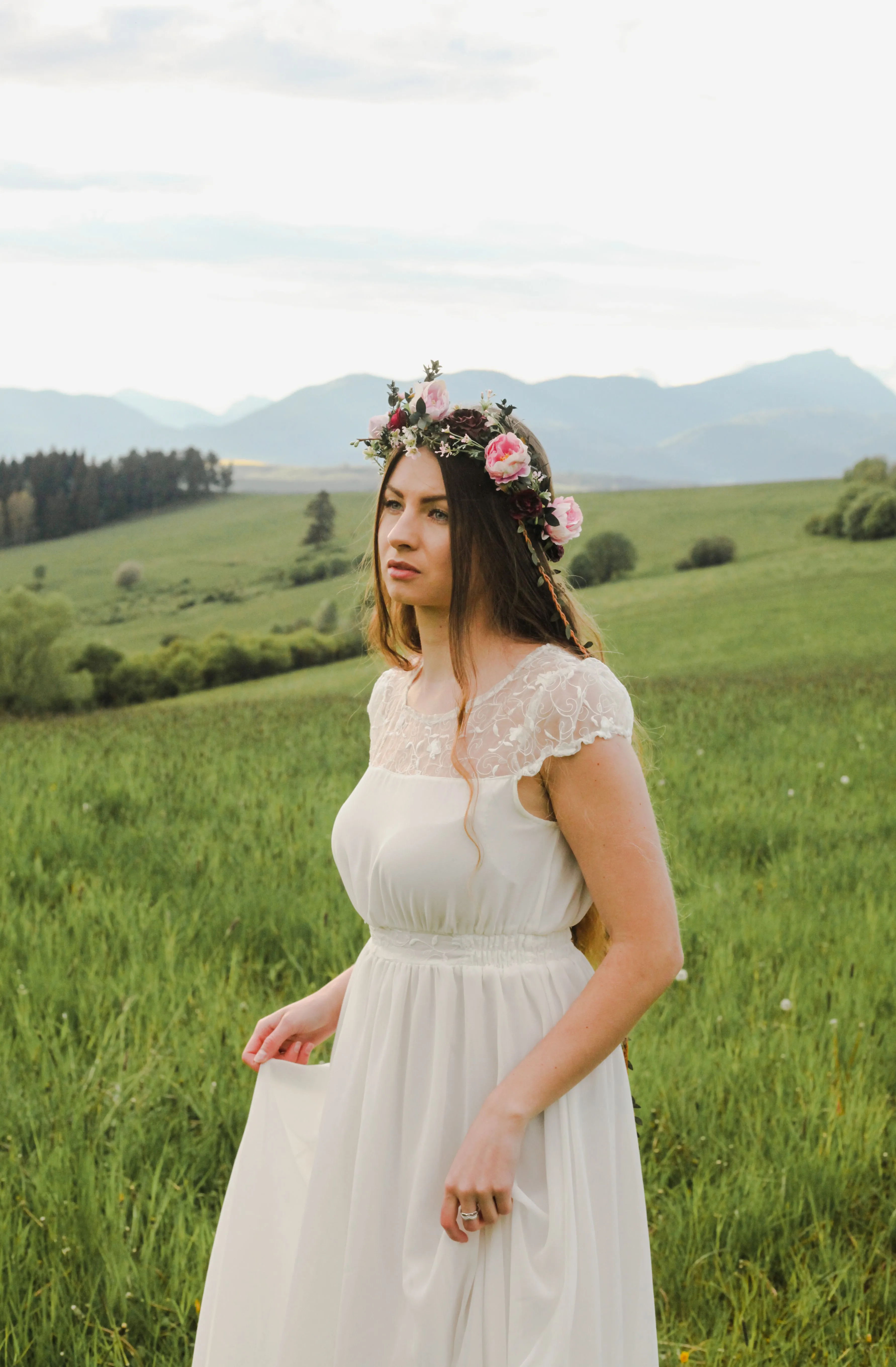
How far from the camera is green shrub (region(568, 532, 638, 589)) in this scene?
23.6 metres

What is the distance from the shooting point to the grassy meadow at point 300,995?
8.80ft

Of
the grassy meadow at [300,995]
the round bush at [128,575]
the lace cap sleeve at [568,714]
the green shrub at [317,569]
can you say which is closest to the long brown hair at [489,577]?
the lace cap sleeve at [568,714]

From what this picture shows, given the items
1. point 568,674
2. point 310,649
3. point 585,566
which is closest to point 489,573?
point 568,674

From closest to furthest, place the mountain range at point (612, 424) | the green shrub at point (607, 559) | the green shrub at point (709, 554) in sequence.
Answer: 1. the green shrub at point (709, 554)
2. the green shrub at point (607, 559)
3. the mountain range at point (612, 424)

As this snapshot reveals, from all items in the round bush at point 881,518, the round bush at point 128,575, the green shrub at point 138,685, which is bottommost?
the green shrub at point 138,685

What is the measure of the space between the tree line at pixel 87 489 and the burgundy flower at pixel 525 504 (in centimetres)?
2594

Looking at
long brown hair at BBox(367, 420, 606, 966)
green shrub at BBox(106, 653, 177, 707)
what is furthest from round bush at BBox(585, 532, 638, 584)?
long brown hair at BBox(367, 420, 606, 966)

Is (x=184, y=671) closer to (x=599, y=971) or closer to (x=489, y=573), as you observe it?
(x=489, y=573)

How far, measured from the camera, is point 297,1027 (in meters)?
2.15

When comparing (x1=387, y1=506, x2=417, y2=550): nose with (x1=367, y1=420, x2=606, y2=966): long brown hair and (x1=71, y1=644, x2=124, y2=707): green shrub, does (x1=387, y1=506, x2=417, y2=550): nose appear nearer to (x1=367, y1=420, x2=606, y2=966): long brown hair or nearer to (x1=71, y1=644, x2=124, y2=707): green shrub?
(x1=367, y1=420, x2=606, y2=966): long brown hair

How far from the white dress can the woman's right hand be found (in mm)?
158

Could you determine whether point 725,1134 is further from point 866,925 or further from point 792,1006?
point 866,925

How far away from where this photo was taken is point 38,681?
18641 mm

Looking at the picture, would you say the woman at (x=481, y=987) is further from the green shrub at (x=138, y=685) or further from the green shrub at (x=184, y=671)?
the green shrub at (x=184, y=671)
